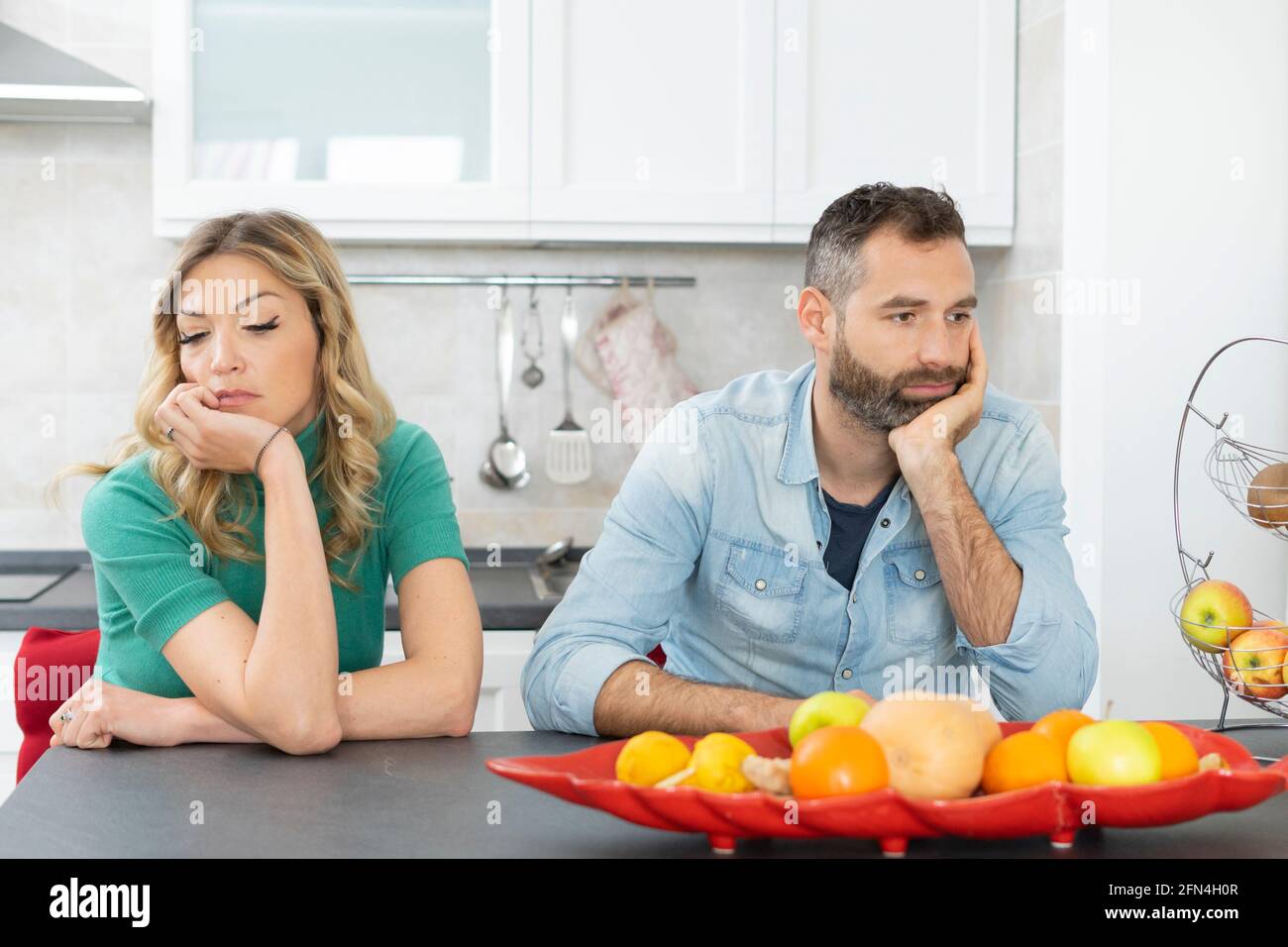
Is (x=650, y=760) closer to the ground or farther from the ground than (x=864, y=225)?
closer to the ground

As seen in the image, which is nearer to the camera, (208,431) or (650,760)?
(650,760)

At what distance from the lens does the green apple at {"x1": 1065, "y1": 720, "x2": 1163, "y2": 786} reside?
91cm

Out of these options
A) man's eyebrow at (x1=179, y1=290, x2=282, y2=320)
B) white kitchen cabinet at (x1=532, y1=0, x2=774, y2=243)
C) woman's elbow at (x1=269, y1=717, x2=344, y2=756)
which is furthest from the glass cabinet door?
woman's elbow at (x1=269, y1=717, x2=344, y2=756)

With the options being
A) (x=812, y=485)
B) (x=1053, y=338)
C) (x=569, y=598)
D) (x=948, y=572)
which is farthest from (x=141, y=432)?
(x=1053, y=338)

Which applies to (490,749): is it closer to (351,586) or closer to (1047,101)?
(351,586)

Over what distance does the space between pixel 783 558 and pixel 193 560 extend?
2.20ft

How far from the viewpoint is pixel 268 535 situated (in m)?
1.41

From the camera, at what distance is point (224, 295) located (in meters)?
1.50

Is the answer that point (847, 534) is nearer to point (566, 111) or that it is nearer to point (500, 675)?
point (500, 675)

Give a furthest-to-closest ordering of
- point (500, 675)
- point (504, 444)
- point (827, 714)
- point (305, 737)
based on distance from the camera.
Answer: point (504, 444) < point (500, 675) < point (305, 737) < point (827, 714)

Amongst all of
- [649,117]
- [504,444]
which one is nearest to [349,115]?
[649,117]

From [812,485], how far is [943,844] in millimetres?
698

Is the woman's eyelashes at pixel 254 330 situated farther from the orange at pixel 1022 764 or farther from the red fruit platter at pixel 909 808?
the orange at pixel 1022 764

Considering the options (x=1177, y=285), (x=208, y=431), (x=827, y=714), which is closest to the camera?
(x=827, y=714)
